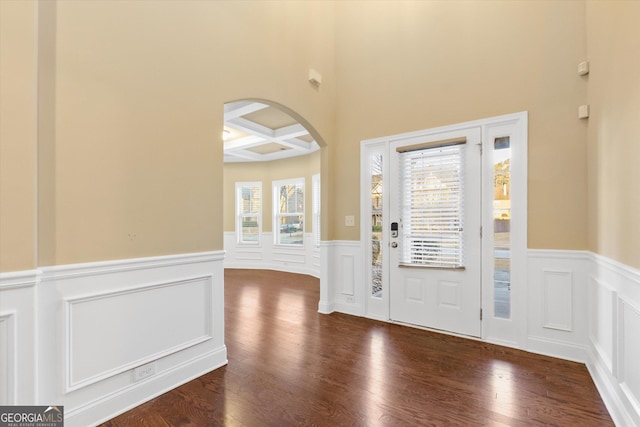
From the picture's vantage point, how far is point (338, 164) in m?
3.91

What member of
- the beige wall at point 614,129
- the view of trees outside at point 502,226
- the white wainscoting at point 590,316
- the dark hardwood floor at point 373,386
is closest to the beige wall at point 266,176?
the white wainscoting at point 590,316

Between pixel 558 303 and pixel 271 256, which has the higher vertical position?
pixel 558 303

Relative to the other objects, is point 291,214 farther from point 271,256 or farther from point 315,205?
point 271,256

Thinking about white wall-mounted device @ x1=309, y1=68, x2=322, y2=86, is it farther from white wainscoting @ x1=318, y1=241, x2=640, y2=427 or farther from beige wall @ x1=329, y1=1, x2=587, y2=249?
white wainscoting @ x1=318, y1=241, x2=640, y2=427

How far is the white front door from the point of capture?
296 centimetres

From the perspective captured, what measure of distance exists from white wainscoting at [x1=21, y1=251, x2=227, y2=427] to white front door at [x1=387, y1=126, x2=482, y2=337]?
6.66ft

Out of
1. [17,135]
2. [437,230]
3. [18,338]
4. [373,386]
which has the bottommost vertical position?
[373,386]

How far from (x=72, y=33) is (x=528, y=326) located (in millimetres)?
4046

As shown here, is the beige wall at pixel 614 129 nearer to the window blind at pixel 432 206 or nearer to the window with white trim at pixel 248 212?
the window blind at pixel 432 206

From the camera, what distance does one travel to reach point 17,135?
1.41 metres

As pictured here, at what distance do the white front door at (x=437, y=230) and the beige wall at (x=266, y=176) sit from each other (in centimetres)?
345

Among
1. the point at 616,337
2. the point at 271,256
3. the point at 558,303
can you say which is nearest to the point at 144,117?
the point at 616,337

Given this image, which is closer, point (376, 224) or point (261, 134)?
point (376, 224)

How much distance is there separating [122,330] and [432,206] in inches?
116
